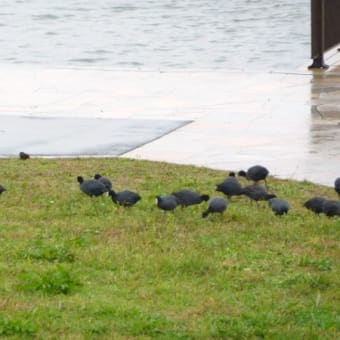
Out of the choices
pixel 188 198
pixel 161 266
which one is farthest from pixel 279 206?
pixel 161 266

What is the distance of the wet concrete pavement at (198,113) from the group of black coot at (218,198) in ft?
5.43

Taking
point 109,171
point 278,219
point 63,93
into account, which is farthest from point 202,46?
point 278,219

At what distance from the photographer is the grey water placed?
20734 millimetres

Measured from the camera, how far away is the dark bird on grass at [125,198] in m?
10.0

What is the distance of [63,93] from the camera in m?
17.0

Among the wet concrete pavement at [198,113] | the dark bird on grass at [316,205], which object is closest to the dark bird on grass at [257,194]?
the dark bird on grass at [316,205]

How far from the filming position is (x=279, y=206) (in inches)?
385

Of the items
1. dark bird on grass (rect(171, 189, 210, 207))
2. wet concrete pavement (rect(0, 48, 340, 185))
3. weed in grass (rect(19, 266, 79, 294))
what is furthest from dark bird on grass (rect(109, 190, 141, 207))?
wet concrete pavement (rect(0, 48, 340, 185))

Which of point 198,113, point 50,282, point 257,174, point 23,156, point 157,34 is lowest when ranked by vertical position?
point 157,34

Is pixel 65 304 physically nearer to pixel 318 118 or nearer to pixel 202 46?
pixel 318 118

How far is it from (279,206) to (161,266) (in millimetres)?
1624

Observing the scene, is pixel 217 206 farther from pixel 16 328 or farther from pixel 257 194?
pixel 16 328

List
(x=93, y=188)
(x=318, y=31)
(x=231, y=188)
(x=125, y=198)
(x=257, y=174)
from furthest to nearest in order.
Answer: (x=318, y=31)
(x=257, y=174)
(x=231, y=188)
(x=93, y=188)
(x=125, y=198)

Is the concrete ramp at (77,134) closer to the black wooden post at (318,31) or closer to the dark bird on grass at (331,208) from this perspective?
the dark bird on grass at (331,208)
